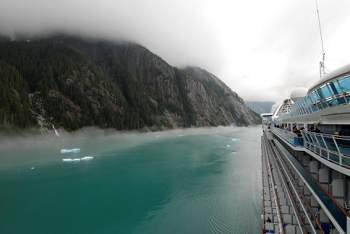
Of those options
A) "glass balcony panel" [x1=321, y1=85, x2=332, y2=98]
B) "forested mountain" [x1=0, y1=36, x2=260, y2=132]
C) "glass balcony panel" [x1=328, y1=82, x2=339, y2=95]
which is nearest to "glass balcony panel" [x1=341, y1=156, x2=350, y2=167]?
"glass balcony panel" [x1=328, y1=82, x2=339, y2=95]

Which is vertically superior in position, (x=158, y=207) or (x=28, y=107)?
(x=28, y=107)

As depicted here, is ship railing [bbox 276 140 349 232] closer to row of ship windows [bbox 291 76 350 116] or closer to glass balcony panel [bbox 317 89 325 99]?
row of ship windows [bbox 291 76 350 116]

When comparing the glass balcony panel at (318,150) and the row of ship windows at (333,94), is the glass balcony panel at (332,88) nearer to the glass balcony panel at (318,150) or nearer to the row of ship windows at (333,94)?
the row of ship windows at (333,94)

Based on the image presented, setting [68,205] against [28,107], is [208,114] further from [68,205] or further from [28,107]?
[68,205]

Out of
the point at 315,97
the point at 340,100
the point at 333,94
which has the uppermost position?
the point at 315,97

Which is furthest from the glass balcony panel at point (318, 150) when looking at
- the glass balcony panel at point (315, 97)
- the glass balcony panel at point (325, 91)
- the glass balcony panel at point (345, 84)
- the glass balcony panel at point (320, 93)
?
the glass balcony panel at point (315, 97)

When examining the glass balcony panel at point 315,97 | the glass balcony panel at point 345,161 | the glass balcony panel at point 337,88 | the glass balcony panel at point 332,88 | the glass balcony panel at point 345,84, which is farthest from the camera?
the glass balcony panel at point 315,97

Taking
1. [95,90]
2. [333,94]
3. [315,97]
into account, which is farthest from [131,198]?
[95,90]

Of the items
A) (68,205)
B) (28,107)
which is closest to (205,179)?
(68,205)

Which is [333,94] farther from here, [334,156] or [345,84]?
[334,156]
